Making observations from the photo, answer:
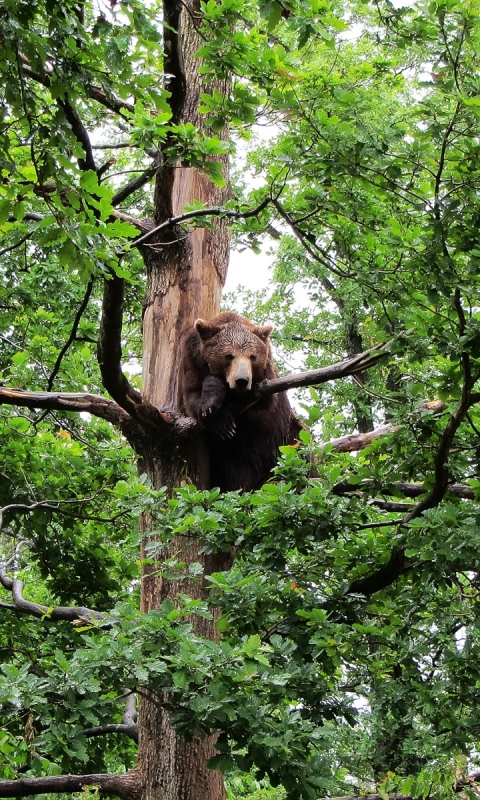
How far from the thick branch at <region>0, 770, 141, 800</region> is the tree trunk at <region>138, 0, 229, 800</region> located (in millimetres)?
76

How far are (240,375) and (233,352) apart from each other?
0.40 m

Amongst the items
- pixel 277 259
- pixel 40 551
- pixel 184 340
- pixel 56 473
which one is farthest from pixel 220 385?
pixel 277 259

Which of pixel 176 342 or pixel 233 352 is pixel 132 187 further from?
pixel 233 352

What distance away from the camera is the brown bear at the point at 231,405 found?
5.71 m

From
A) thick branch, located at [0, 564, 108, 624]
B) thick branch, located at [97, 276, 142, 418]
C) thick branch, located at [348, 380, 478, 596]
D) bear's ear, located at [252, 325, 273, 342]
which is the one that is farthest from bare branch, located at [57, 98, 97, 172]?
bear's ear, located at [252, 325, 273, 342]

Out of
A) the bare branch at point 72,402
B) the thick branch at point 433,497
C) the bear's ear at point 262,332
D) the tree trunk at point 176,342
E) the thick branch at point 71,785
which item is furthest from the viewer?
the bear's ear at point 262,332

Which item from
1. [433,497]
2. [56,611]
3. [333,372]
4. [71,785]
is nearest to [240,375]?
[333,372]

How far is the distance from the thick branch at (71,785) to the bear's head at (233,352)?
252 centimetres

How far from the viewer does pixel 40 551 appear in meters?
6.85

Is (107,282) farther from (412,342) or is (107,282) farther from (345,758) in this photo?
(345,758)

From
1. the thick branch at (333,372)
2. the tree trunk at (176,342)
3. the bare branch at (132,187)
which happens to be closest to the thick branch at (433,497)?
the thick branch at (333,372)

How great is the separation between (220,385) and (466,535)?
8.17ft

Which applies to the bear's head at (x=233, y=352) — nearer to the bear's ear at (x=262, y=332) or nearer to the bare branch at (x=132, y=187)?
the bear's ear at (x=262, y=332)

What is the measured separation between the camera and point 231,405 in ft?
19.6
